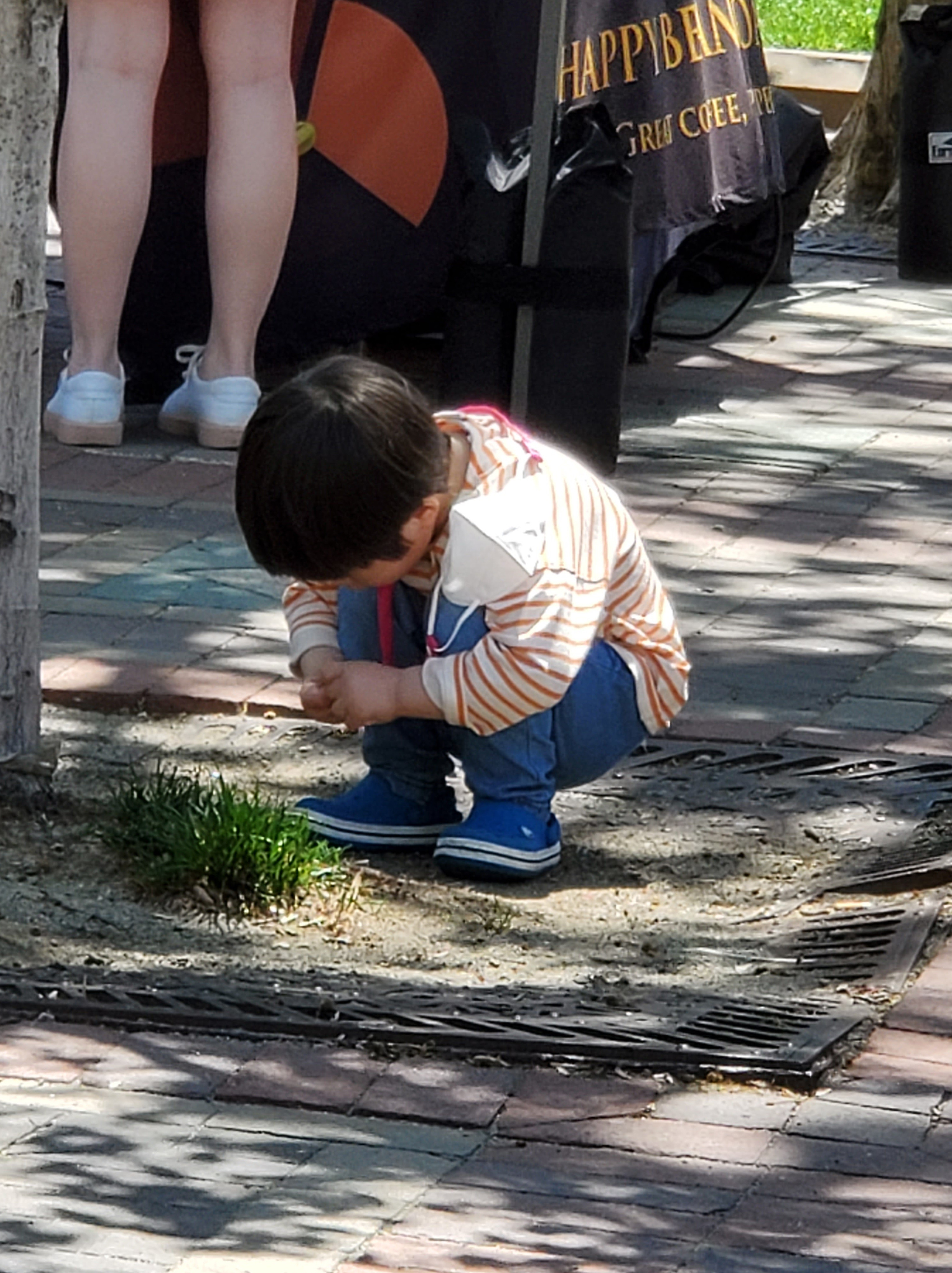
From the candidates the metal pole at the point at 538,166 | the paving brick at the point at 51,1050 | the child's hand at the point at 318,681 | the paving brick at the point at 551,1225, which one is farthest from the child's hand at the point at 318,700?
the metal pole at the point at 538,166

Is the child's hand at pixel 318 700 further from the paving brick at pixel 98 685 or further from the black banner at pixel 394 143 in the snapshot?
the black banner at pixel 394 143

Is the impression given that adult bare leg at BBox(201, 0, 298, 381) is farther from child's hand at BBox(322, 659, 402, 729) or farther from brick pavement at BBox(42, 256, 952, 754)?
child's hand at BBox(322, 659, 402, 729)

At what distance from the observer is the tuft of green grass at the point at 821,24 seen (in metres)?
14.3

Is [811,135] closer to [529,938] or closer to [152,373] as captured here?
[152,373]

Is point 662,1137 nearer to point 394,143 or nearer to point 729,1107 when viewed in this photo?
point 729,1107

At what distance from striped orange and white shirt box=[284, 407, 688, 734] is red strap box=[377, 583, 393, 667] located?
0.06 metres

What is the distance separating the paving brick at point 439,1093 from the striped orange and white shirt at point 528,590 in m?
0.79

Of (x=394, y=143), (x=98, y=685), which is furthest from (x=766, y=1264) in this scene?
(x=394, y=143)

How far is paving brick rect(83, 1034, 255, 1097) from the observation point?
299 cm

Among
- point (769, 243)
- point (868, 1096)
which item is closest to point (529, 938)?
point (868, 1096)

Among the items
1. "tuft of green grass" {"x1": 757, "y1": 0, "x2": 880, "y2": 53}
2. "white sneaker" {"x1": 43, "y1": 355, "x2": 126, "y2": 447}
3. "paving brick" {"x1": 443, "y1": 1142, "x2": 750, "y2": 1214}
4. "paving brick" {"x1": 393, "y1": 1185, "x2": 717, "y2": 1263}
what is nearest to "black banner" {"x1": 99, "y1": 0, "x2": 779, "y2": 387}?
"white sneaker" {"x1": 43, "y1": 355, "x2": 126, "y2": 447}

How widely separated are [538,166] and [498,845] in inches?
103

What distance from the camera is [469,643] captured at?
3799mm

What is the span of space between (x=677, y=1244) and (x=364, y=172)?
15.8ft
